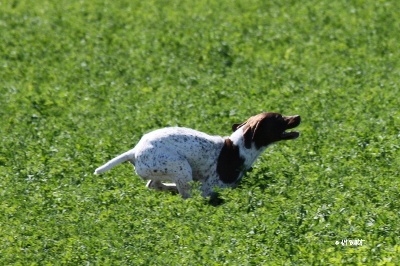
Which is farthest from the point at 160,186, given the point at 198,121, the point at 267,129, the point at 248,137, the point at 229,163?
the point at 198,121

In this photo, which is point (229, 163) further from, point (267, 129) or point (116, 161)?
point (116, 161)

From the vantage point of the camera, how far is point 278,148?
12328 mm

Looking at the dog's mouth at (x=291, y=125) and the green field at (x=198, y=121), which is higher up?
the dog's mouth at (x=291, y=125)

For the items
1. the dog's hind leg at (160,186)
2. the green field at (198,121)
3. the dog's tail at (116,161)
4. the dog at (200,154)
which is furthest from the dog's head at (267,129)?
the dog's tail at (116,161)

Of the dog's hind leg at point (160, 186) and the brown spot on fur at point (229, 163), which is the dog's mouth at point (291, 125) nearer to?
the brown spot on fur at point (229, 163)

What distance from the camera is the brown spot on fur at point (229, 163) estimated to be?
437 inches

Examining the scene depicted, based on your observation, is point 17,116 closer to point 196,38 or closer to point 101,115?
point 101,115

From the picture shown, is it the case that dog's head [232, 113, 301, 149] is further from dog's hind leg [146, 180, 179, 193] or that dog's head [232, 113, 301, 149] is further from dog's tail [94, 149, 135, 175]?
dog's tail [94, 149, 135, 175]

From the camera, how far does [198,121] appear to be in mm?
13523

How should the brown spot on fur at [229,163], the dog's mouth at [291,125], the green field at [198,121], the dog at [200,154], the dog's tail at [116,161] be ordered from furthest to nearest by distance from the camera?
the dog's mouth at [291,125]
the brown spot on fur at [229,163]
the dog's tail at [116,161]
the dog at [200,154]
the green field at [198,121]

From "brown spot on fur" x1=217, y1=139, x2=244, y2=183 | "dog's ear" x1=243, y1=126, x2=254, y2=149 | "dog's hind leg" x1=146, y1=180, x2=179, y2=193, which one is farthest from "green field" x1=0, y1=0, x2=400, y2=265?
"dog's ear" x1=243, y1=126, x2=254, y2=149

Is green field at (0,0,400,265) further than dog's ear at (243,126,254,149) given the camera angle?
No

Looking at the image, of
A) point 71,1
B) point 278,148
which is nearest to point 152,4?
point 71,1

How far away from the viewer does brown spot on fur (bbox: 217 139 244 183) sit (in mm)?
11102
